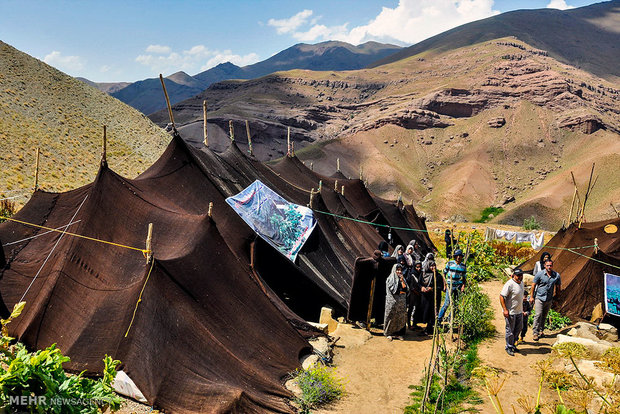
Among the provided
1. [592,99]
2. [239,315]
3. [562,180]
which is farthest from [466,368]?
[592,99]

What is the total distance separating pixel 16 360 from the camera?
9.18ft

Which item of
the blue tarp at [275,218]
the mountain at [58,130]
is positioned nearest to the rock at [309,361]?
the blue tarp at [275,218]

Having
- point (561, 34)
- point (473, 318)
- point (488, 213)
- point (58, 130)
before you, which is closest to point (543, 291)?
point (473, 318)

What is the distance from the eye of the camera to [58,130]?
36000 mm

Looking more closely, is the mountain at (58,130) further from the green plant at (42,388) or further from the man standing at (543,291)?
the man standing at (543,291)

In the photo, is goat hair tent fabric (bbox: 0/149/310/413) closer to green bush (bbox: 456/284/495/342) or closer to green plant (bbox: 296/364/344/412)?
green plant (bbox: 296/364/344/412)

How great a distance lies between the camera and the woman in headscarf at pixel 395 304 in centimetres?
813

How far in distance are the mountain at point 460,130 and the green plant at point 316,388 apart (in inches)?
1851

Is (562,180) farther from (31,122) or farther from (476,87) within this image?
(31,122)

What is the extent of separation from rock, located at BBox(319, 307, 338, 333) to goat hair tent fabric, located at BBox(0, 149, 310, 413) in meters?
1.68

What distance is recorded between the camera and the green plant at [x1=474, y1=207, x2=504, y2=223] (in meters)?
53.0

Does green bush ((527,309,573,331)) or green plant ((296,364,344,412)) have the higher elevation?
green plant ((296,364,344,412))

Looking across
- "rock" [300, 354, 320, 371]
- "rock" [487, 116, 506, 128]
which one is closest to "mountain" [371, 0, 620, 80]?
"rock" [487, 116, 506, 128]

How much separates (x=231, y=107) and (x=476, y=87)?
44.0m
